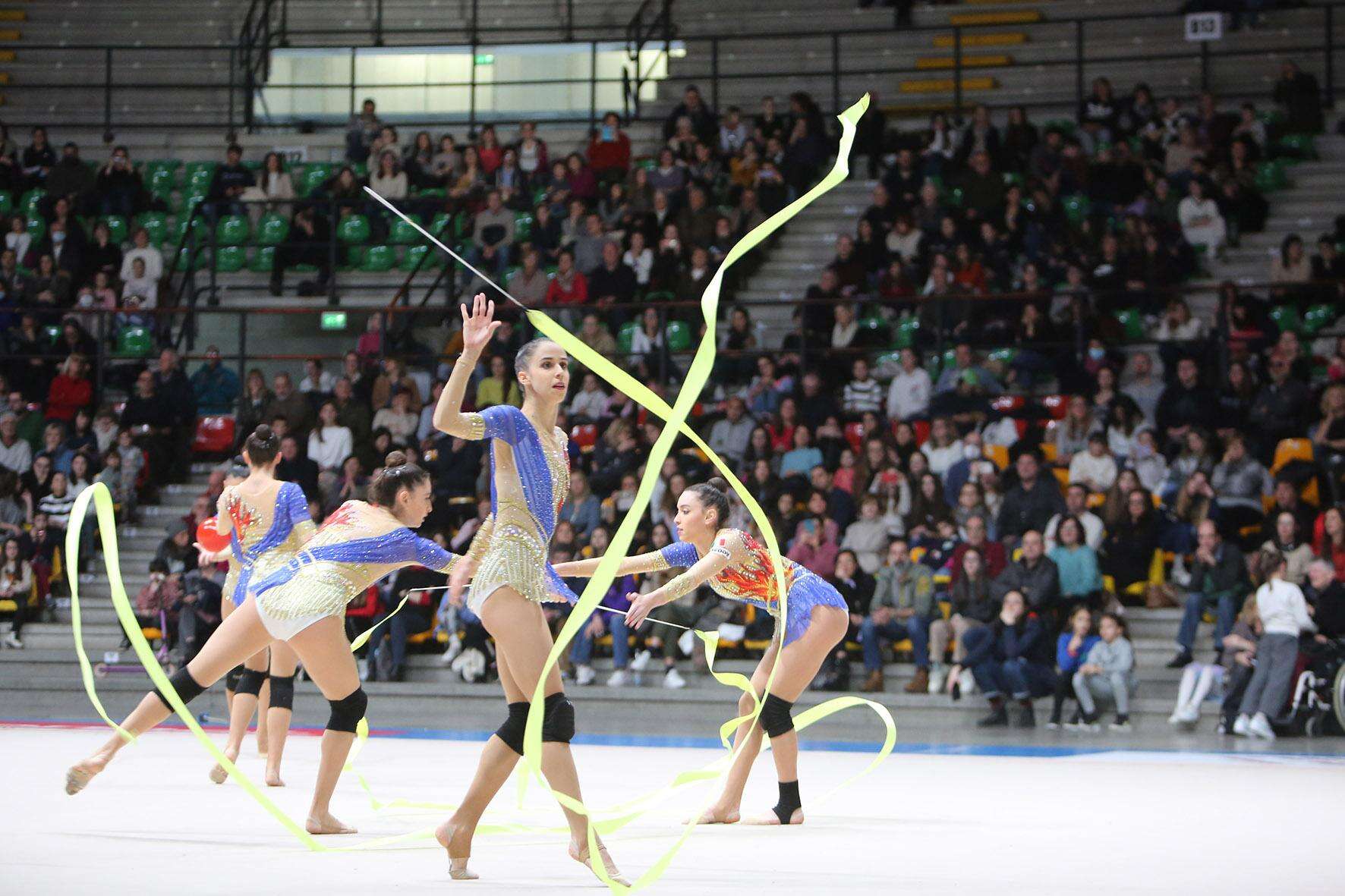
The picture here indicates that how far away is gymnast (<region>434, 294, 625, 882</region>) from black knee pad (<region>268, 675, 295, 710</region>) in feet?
10.5

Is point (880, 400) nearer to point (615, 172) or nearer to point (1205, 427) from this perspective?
point (1205, 427)

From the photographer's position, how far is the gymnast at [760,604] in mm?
6551

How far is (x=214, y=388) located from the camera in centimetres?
1664

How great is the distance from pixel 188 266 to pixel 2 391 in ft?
7.82

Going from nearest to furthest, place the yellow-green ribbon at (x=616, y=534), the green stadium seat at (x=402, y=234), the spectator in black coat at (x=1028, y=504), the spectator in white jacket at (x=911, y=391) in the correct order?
the yellow-green ribbon at (x=616, y=534), the spectator in black coat at (x=1028, y=504), the spectator in white jacket at (x=911, y=391), the green stadium seat at (x=402, y=234)

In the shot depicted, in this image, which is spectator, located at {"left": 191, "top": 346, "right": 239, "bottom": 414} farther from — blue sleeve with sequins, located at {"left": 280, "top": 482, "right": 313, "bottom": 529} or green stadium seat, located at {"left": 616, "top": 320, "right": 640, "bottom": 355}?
blue sleeve with sequins, located at {"left": 280, "top": 482, "right": 313, "bottom": 529}

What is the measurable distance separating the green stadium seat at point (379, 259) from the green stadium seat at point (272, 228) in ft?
3.17

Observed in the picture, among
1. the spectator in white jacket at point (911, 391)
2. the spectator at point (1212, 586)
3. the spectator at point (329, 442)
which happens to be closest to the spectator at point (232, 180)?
the spectator at point (329, 442)

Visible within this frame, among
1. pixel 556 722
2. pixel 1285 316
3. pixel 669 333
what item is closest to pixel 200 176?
pixel 669 333

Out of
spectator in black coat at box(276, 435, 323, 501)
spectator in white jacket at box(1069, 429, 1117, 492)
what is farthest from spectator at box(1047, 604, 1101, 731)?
spectator in black coat at box(276, 435, 323, 501)

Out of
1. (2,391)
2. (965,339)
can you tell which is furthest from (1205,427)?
(2,391)

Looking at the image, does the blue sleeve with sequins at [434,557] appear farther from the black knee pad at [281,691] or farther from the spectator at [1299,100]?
the spectator at [1299,100]

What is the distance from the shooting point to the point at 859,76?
19.9 metres

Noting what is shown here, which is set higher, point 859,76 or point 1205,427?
point 859,76
